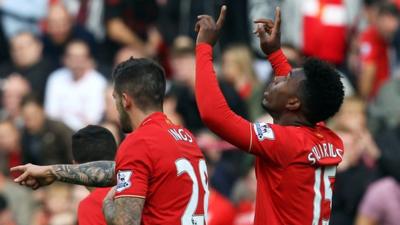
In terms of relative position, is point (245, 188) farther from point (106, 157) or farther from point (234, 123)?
point (234, 123)

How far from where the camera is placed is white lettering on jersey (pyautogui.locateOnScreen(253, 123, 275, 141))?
7117mm

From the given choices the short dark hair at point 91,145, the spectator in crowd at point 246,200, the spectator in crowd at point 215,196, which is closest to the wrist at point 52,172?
the short dark hair at point 91,145

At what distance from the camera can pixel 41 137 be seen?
1426 cm

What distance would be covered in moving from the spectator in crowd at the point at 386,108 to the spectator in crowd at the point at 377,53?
0.80 m

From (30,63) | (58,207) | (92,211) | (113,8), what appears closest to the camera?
(92,211)

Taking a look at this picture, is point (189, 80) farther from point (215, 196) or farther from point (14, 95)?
point (14, 95)

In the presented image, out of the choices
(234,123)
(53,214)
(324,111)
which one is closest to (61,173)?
(234,123)

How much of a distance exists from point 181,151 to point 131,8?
8.67 metres

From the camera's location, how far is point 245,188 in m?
12.4

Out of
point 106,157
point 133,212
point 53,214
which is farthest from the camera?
point 53,214

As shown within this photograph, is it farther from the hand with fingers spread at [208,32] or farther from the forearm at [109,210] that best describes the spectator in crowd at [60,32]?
the forearm at [109,210]

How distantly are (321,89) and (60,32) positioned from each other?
29.1 feet

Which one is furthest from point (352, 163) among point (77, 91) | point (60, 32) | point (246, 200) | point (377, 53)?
point (60, 32)

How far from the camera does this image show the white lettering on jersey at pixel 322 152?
23.8ft
